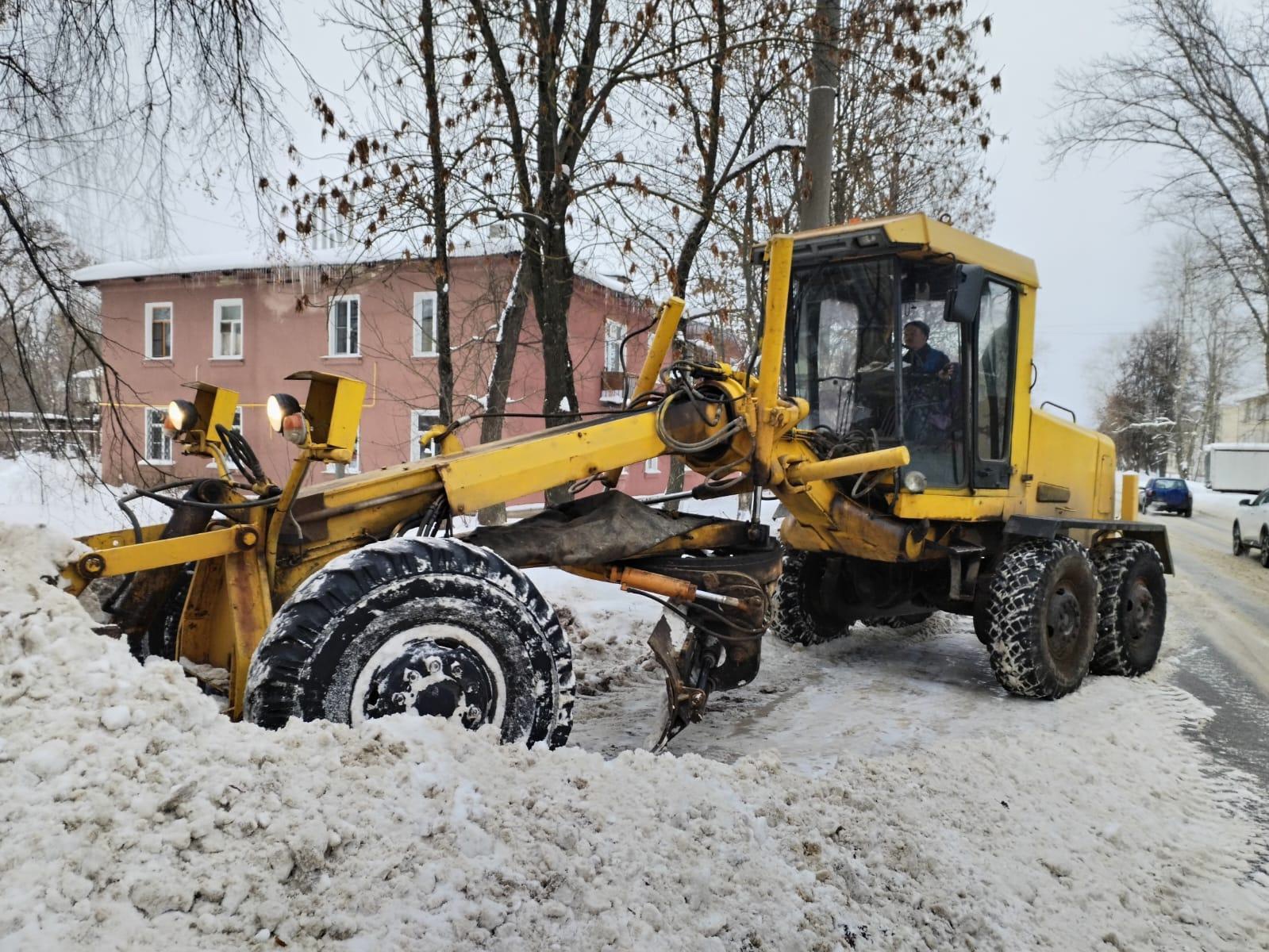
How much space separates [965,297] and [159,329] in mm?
25016

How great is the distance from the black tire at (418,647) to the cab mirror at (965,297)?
3.29 meters

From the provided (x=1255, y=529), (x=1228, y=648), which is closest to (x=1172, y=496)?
(x=1255, y=529)

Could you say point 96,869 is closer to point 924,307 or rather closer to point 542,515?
point 542,515

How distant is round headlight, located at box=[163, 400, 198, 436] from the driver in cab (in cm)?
420

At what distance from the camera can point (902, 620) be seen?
826 cm

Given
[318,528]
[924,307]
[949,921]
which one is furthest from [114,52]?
[949,921]

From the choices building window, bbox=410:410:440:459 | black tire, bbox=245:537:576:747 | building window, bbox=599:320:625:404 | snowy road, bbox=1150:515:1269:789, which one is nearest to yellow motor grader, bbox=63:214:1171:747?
black tire, bbox=245:537:576:747

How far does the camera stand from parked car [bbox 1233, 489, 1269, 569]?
16766mm

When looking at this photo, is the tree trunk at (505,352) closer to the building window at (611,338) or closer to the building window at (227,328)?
the building window at (611,338)

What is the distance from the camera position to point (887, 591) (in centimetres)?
723

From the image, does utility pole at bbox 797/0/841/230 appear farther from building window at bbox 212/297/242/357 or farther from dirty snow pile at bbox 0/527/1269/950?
building window at bbox 212/297/242/357

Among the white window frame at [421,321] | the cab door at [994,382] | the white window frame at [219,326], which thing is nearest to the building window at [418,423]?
the white window frame at [421,321]

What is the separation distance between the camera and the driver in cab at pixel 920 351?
6176 millimetres

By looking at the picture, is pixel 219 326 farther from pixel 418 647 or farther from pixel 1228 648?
pixel 418 647
